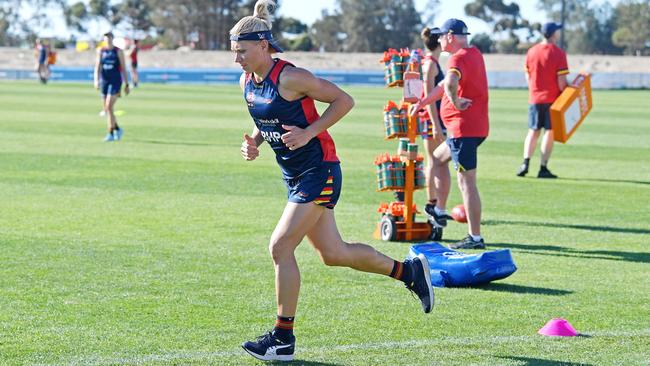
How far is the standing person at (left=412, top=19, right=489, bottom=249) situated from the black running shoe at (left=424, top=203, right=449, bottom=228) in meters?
0.76

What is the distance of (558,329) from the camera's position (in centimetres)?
748

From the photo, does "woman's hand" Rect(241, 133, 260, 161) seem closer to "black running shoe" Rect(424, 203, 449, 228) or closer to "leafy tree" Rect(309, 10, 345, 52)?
"black running shoe" Rect(424, 203, 449, 228)

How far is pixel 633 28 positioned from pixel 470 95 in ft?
371

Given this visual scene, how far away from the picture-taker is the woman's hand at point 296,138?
675cm

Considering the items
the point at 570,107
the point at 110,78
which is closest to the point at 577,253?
the point at 570,107

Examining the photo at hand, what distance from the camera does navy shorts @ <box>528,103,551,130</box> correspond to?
57.3ft

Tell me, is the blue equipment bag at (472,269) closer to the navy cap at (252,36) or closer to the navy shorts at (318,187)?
the navy shorts at (318,187)

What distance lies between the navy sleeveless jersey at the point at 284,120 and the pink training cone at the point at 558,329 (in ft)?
5.84

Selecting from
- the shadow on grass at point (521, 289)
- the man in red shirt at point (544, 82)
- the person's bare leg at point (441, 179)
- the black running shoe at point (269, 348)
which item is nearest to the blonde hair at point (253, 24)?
the black running shoe at point (269, 348)

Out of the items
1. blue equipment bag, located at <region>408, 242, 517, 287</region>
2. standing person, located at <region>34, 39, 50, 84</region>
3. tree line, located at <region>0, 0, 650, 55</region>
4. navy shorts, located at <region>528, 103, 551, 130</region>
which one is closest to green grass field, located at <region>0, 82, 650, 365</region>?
blue equipment bag, located at <region>408, 242, 517, 287</region>

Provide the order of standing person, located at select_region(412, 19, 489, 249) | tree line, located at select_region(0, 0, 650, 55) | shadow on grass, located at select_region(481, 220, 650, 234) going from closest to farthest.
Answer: standing person, located at select_region(412, 19, 489, 249), shadow on grass, located at select_region(481, 220, 650, 234), tree line, located at select_region(0, 0, 650, 55)

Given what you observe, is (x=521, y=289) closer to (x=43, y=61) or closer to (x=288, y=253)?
(x=288, y=253)

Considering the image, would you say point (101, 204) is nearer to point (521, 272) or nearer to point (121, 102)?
point (521, 272)

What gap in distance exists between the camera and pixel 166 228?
12039 millimetres
